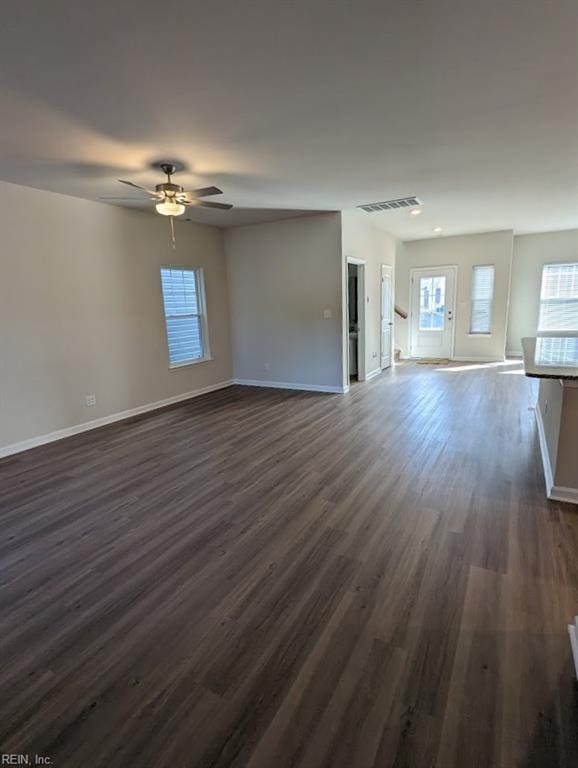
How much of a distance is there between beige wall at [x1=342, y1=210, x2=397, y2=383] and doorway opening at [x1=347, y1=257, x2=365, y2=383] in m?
0.11

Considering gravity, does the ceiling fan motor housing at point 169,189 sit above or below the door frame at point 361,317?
above

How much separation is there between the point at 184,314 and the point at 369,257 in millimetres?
3379

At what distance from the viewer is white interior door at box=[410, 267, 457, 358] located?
8.89 m

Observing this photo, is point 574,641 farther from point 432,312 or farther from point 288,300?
point 432,312

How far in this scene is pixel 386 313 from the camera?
7.84m

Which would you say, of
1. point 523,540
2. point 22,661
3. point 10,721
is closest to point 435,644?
point 523,540

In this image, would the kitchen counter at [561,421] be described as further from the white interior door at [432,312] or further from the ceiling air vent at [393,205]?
the white interior door at [432,312]

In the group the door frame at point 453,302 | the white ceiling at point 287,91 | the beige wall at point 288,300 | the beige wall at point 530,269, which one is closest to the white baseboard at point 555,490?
the white ceiling at point 287,91

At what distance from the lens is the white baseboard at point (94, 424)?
4184 millimetres

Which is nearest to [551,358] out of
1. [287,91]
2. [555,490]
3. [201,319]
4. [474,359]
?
[555,490]

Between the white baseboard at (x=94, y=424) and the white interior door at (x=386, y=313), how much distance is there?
11.6 ft

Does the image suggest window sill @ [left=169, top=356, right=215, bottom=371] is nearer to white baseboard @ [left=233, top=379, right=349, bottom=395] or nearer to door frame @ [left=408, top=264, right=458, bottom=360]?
white baseboard @ [left=233, top=379, right=349, bottom=395]

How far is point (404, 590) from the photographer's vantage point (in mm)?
2020

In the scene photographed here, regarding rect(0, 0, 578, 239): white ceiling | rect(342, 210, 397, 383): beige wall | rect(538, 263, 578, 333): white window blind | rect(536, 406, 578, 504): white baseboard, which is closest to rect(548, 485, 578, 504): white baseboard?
rect(536, 406, 578, 504): white baseboard
